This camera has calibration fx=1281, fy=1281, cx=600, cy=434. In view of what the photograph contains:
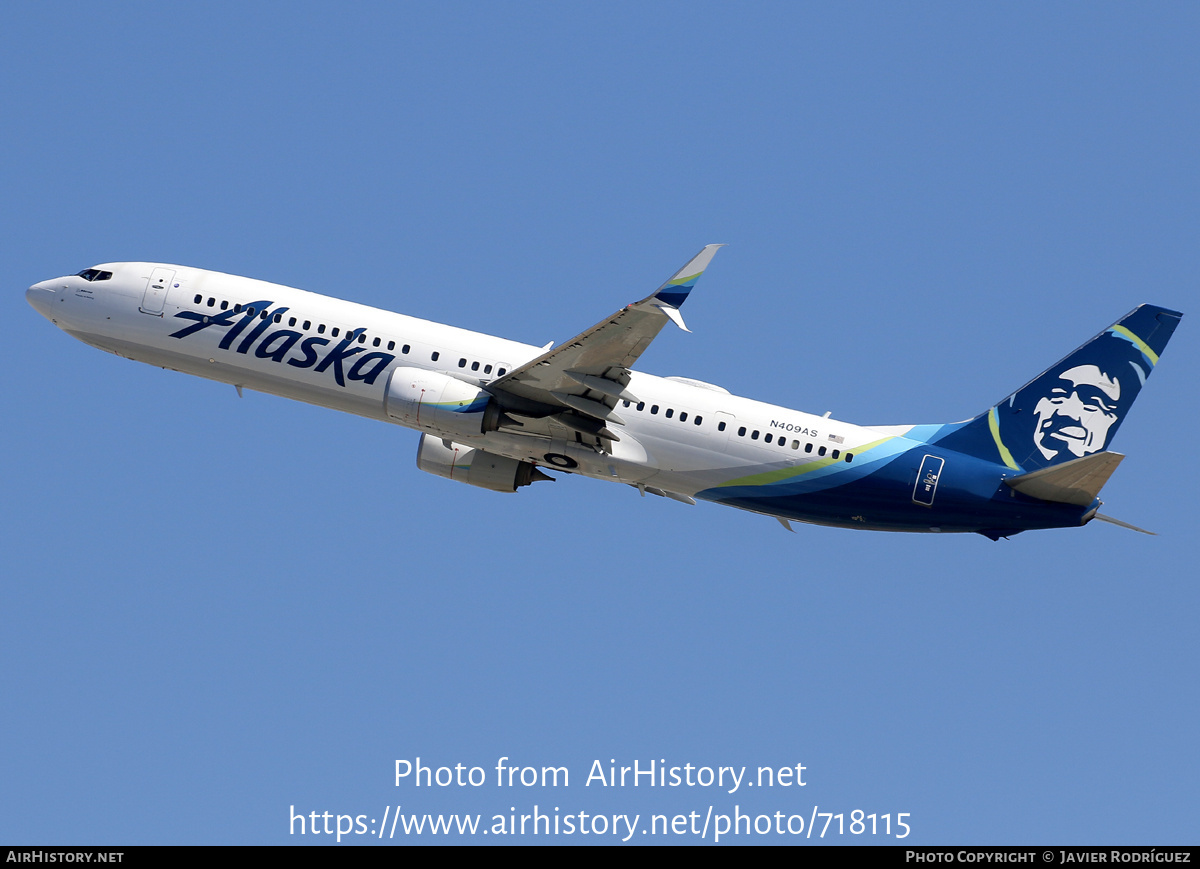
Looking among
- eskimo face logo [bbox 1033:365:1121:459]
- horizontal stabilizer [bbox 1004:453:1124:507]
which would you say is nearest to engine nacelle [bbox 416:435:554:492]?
horizontal stabilizer [bbox 1004:453:1124:507]

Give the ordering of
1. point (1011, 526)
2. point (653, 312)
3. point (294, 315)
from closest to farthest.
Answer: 1. point (653, 312)
2. point (1011, 526)
3. point (294, 315)

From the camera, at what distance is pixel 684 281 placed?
112 feet

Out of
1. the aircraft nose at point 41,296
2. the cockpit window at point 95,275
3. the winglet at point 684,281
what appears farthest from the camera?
the aircraft nose at point 41,296

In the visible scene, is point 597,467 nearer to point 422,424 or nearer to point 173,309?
point 422,424

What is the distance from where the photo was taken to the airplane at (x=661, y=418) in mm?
38062

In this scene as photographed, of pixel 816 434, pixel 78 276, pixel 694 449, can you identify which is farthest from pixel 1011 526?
pixel 78 276

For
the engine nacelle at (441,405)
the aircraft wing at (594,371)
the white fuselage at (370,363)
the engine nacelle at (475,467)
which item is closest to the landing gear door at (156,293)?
the white fuselage at (370,363)

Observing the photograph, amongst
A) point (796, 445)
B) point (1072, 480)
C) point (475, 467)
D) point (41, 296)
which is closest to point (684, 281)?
point (796, 445)

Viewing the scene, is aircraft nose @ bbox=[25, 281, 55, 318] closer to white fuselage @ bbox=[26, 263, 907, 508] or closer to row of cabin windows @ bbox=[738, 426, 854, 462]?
white fuselage @ bbox=[26, 263, 907, 508]

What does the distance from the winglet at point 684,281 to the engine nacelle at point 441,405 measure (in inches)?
275

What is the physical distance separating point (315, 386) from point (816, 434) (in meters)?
15.7

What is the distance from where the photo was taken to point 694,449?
3881 cm

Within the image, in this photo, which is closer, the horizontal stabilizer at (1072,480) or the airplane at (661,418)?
the horizontal stabilizer at (1072,480)

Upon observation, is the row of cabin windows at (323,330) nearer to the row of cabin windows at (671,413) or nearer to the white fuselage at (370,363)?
the white fuselage at (370,363)
